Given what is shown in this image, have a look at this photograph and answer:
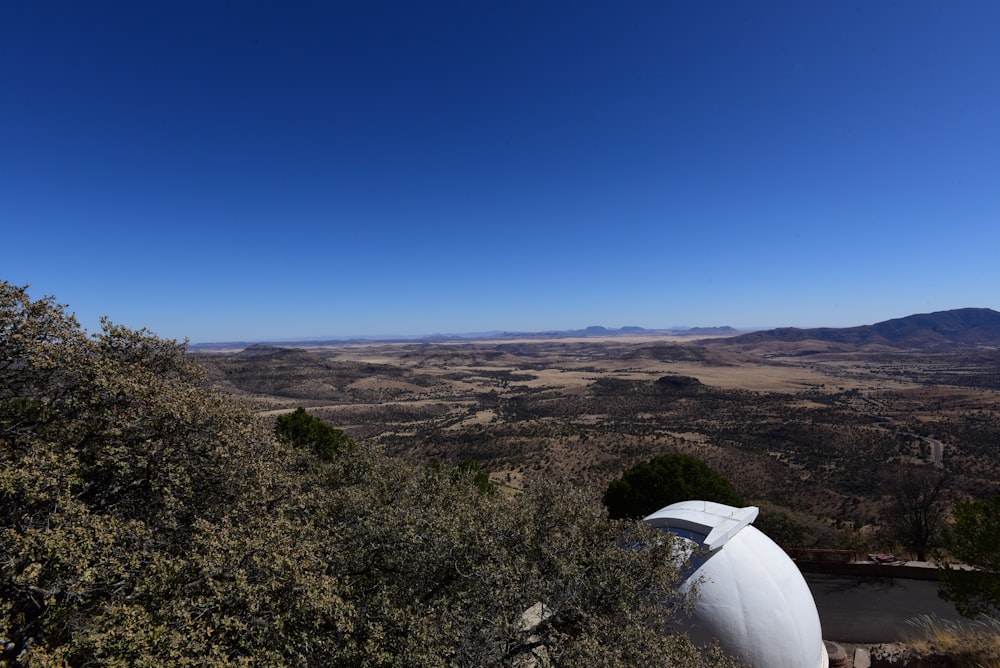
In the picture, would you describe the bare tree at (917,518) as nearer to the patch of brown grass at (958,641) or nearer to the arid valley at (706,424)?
the arid valley at (706,424)

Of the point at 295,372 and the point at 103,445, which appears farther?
the point at 295,372

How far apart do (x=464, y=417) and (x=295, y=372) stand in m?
77.4

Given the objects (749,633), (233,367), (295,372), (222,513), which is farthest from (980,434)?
(233,367)

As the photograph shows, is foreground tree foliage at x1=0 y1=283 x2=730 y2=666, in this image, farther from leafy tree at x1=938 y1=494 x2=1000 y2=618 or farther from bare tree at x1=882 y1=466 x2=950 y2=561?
bare tree at x1=882 y1=466 x2=950 y2=561

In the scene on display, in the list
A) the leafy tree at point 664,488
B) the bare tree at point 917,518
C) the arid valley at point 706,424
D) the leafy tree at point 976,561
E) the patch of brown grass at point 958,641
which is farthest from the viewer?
the arid valley at point 706,424

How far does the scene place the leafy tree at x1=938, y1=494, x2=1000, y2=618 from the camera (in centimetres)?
1474

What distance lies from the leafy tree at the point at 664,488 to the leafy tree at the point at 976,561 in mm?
9876

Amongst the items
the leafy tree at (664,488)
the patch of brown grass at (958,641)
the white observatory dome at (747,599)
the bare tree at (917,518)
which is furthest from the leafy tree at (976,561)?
the bare tree at (917,518)

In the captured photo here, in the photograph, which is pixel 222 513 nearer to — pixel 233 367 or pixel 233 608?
pixel 233 608

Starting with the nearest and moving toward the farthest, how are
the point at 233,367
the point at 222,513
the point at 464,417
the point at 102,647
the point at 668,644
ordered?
the point at 102,647
the point at 668,644
the point at 222,513
the point at 464,417
the point at 233,367

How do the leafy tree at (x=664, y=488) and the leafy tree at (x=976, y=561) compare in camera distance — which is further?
the leafy tree at (x=664, y=488)

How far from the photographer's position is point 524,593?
862 cm

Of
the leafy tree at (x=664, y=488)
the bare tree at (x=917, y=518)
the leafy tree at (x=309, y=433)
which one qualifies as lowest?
the bare tree at (x=917, y=518)

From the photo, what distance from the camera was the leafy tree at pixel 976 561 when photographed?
1474 centimetres
